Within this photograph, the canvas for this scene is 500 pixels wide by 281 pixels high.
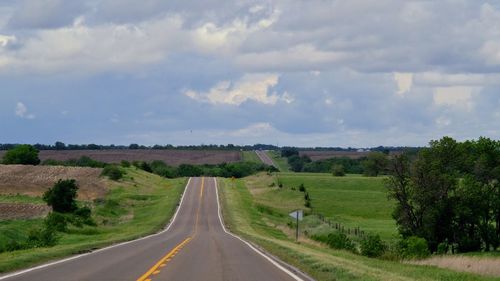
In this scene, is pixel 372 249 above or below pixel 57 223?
below

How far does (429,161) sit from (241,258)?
49034 millimetres

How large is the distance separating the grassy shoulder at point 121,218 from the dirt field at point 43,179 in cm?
293

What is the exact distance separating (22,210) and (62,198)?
4.14m

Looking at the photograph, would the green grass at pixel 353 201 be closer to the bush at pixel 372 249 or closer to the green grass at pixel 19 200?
the bush at pixel 372 249

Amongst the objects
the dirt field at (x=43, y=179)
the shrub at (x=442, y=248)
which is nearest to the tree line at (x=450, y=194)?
the shrub at (x=442, y=248)

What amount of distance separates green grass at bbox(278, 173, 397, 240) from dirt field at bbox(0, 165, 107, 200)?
109 feet

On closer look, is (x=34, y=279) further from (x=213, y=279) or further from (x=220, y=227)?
(x=220, y=227)

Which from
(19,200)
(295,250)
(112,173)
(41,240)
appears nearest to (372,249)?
(295,250)

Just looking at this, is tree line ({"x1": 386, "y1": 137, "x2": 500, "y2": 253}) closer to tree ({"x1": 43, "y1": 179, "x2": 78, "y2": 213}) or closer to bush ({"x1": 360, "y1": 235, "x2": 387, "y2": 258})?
bush ({"x1": 360, "y1": 235, "x2": 387, "y2": 258})

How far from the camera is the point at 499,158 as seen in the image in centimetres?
7231

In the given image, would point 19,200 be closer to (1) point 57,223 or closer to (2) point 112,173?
(1) point 57,223

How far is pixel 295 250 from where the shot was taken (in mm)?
32781

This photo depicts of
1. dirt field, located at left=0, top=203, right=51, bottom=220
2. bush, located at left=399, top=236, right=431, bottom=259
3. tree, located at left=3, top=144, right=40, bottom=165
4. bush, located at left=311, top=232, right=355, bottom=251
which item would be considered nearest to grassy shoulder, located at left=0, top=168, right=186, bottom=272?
dirt field, located at left=0, top=203, right=51, bottom=220

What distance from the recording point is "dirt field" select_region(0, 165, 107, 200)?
105 m
